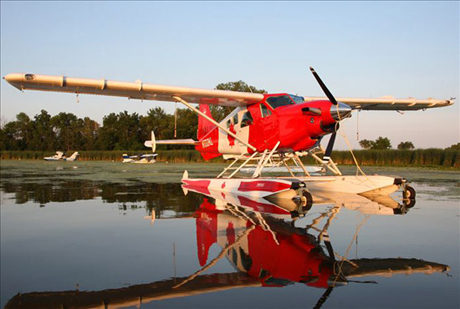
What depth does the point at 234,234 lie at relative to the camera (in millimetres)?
5129

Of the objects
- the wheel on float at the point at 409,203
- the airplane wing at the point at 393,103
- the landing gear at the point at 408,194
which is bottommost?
the wheel on float at the point at 409,203

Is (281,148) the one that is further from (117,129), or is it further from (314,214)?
(117,129)

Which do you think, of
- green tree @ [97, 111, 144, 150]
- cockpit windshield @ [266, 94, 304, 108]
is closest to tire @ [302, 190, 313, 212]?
cockpit windshield @ [266, 94, 304, 108]

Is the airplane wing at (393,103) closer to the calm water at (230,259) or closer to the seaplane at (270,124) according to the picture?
the seaplane at (270,124)

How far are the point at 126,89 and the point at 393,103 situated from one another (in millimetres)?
8627

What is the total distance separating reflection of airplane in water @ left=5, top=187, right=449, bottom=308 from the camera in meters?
2.89

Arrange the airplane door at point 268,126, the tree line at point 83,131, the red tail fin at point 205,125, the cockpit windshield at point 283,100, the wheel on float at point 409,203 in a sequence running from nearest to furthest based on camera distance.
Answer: the wheel on float at point 409,203 → the airplane door at point 268,126 → the cockpit windshield at point 283,100 → the red tail fin at point 205,125 → the tree line at point 83,131

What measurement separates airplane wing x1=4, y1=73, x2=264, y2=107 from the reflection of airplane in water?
5.99m

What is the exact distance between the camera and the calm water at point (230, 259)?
288 cm

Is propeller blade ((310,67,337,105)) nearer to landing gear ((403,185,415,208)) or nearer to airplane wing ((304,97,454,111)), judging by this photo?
landing gear ((403,185,415,208))

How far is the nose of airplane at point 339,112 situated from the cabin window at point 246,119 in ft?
11.0

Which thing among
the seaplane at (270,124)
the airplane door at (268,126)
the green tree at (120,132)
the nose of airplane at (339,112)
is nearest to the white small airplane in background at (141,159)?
the green tree at (120,132)

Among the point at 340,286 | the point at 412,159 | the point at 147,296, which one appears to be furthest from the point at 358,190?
the point at 412,159

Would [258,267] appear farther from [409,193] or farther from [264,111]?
[264,111]
